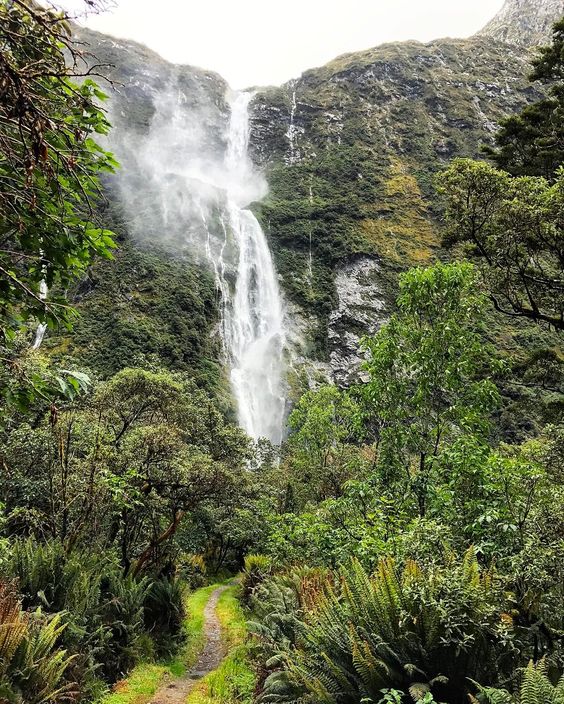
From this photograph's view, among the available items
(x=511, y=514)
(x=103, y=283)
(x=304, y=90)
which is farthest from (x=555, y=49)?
(x=304, y=90)

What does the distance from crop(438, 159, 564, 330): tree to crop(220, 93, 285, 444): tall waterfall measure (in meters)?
33.6

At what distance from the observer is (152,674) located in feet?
28.3

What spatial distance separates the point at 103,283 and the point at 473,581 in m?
54.3

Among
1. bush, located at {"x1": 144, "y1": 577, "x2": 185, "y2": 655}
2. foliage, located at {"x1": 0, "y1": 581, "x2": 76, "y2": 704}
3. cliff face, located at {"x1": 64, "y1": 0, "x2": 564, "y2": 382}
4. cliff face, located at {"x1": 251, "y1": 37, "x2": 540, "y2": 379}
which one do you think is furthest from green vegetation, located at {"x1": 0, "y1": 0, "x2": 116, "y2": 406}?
cliff face, located at {"x1": 251, "y1": 37, "x2": 540, "y2": 379}

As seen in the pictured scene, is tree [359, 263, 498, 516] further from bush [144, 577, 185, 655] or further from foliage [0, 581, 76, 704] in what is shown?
bush [144, 577, 185, 655]

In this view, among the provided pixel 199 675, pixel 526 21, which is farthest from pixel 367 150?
pixel 526 21

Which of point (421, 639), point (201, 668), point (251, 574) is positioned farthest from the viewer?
point (251, 574)

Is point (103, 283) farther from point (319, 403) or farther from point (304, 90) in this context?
point (304, 90)

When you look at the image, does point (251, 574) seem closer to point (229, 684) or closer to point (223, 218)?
point (229, 684)

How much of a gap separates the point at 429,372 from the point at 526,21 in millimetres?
168798

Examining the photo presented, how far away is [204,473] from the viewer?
37.7 feet

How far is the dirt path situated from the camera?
7.76m

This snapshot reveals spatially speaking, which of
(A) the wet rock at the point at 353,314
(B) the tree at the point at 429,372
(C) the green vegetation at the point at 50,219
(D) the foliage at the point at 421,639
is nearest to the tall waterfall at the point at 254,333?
(A) the wet rock at the point at 353,314

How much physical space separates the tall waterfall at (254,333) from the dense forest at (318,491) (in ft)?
87.8
